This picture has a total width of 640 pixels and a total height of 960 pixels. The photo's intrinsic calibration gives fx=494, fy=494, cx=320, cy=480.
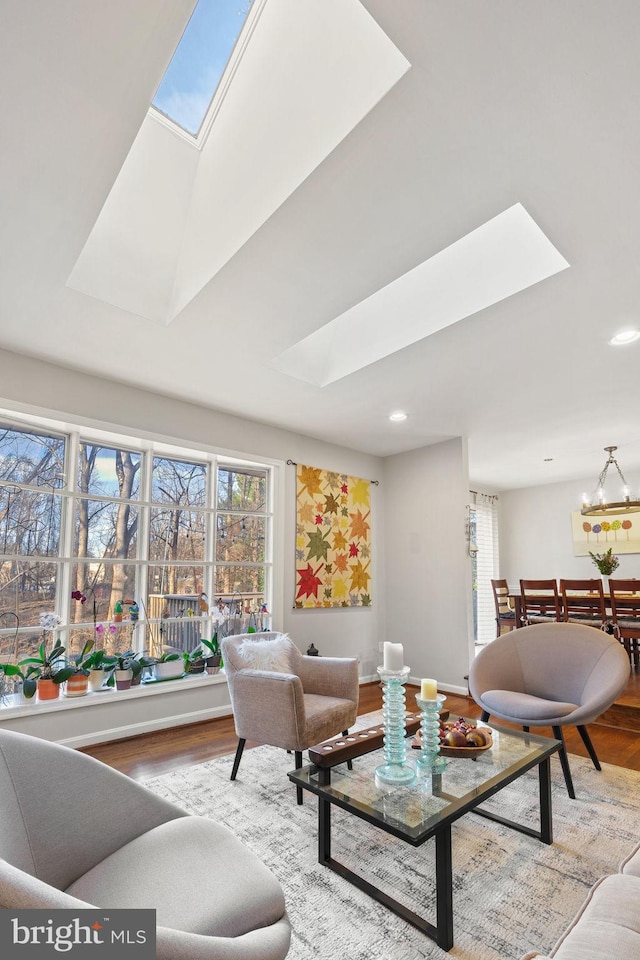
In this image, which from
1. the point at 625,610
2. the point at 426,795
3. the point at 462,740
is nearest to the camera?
the point at 426,795

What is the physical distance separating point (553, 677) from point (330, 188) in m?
3.02

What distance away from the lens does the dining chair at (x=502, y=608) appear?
6203 mm

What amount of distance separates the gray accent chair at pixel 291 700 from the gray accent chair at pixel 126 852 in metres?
1.13

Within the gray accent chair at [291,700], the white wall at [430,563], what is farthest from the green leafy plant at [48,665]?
the white wall at [430,563]

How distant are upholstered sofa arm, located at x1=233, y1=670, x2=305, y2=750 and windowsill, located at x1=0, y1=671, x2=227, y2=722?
114cm

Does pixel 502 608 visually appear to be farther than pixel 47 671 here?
Yes

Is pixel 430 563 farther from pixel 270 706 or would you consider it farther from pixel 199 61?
pixel 199 61

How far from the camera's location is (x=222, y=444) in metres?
4.33

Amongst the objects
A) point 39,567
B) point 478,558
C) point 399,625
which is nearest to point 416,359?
point 39,567

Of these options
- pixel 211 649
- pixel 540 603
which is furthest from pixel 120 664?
pixel 540 603

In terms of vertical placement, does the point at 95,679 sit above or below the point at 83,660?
below

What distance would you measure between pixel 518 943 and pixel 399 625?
3.91 meters

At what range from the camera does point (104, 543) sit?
3.69 meters
